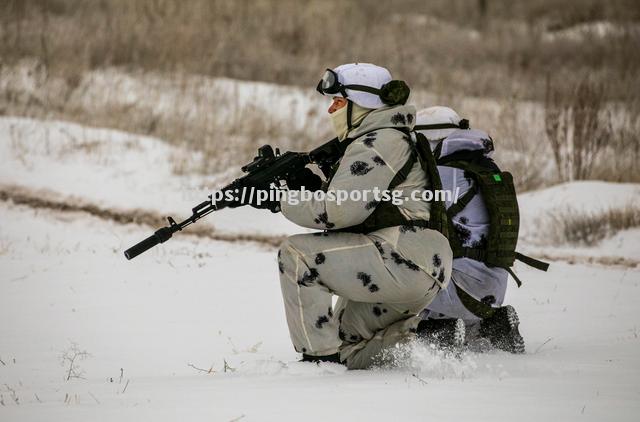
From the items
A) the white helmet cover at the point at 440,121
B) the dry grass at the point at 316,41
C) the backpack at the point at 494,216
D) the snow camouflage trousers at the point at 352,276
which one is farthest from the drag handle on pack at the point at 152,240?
the dry grass at the point at 316,41

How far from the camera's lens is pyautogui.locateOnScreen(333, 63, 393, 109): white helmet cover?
4.01 m

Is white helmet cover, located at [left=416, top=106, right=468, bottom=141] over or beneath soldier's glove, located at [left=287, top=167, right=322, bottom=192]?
over

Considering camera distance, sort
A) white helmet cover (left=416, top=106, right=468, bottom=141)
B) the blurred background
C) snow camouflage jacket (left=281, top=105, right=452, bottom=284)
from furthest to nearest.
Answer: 1. the blurred background
2. white helmet cover (left=416, top=106, right=468, bottom=141)
3. snow camouflage jacket (left=281, top=105, right=452, bottom=284)

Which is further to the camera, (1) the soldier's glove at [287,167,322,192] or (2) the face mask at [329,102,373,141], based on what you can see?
(1) the soldier's glove at [287,167,322,192]

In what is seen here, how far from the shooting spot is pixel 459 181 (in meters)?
4.77

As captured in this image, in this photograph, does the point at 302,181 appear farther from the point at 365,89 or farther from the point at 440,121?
the point at 440,121

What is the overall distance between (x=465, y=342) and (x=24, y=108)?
9.67 metres

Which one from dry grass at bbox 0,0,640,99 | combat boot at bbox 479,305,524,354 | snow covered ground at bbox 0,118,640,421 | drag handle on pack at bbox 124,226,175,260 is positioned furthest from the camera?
dry grass at bbox 0,0,640,99

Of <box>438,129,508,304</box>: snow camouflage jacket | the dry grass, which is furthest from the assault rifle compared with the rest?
the dry grass

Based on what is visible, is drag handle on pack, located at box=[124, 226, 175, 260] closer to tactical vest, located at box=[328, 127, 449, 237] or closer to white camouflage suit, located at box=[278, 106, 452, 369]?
white camouflage suit, located at box=[278, 106, 452, 369]

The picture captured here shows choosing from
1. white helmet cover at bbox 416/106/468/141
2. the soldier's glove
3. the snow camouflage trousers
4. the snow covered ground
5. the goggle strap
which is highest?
the goggle strap

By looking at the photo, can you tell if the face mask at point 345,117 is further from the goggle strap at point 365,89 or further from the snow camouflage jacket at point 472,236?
the snow camouflage jacket at point 472,236

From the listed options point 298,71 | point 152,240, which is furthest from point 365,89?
point 298,71

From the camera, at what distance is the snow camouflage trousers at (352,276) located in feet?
12.5
